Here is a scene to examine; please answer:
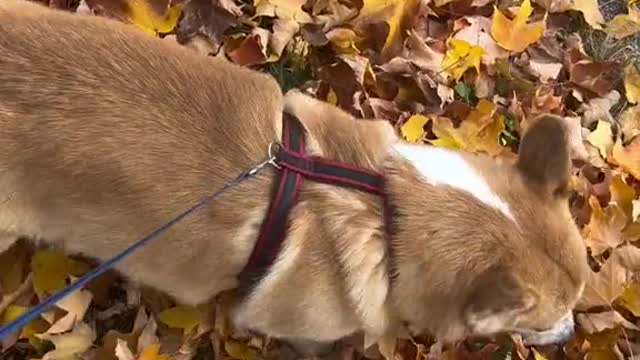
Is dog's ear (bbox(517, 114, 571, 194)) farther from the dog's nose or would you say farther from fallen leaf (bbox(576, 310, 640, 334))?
fallen leaf (bbox(576, 310, 640, 334))

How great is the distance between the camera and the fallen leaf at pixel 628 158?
11.1 feet

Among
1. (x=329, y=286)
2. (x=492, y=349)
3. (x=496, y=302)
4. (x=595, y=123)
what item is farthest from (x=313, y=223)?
(x=595, y=123)

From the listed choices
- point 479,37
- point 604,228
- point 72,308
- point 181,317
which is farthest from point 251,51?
point 604,228

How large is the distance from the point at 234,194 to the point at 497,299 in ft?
2.50

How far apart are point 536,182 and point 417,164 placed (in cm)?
35

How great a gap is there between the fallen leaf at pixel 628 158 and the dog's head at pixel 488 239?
1.01 meters

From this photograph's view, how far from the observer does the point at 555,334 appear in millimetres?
2738

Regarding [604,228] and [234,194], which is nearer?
[234,194]

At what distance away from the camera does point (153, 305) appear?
303cm

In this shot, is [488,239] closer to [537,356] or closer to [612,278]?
[537,356]

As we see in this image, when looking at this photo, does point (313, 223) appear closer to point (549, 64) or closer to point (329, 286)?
point (329, 286)

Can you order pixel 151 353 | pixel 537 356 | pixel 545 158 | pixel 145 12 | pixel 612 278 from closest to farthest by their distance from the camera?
pixel 545 158 → pixel 151 353 → pixel 537 356 → pixel 612 278 → pixel 145 12

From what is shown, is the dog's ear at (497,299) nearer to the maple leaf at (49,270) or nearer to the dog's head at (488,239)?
the dog's head at (488,239)

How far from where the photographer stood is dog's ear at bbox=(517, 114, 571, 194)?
241 cm
